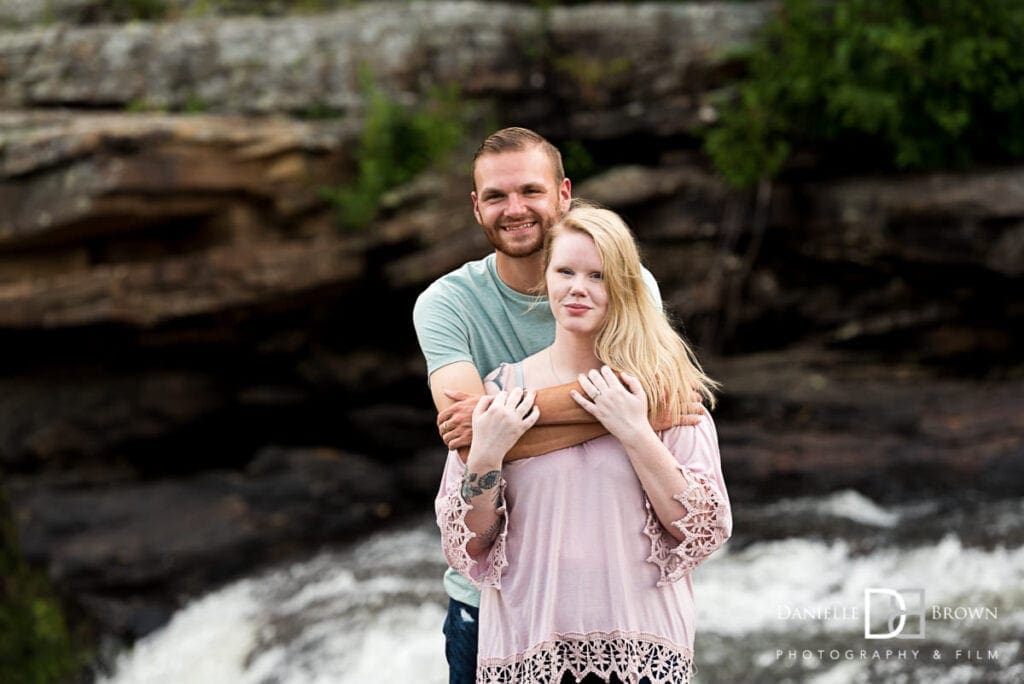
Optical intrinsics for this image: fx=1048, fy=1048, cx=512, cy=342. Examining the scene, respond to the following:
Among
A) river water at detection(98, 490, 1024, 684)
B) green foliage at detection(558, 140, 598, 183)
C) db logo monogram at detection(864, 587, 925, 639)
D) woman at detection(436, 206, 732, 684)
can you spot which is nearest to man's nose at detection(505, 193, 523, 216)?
woman at detection(436, 206, 732, 684)

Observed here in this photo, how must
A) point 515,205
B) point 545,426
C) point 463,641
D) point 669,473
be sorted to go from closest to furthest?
point 669,473 → point 545,426 → point 515,205 → point 463,641

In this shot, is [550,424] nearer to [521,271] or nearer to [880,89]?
[521,271]

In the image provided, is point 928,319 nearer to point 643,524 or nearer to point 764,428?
point 764,428

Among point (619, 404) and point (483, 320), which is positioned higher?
point (483, 320)

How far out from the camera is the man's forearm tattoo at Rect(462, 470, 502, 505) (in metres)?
2.37

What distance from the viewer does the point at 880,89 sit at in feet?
26.9

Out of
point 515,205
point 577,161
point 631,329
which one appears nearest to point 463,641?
point 631,329

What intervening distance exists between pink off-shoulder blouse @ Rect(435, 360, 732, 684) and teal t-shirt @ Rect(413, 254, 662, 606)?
0.36m

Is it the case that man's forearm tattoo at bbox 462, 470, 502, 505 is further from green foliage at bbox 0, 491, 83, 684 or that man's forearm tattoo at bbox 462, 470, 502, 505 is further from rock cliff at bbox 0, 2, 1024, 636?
rock cliff at bbox 0, 2, 1024, 636

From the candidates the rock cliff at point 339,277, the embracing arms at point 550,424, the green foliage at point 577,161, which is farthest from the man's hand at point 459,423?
the green foliage at point 577,161

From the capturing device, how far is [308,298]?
9375mm

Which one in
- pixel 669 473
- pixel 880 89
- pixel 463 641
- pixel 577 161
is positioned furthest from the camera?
pixel 577 161

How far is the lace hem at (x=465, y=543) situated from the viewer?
2420 millimetres

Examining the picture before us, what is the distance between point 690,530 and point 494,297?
0.84 meters
